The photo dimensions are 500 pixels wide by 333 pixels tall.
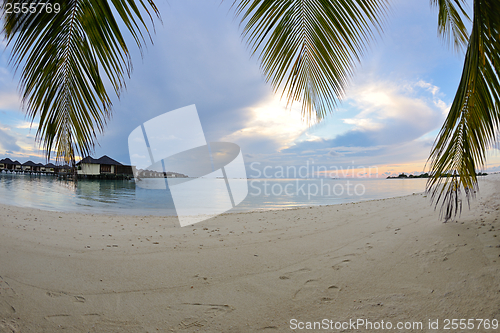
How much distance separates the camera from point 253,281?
9.32 ft

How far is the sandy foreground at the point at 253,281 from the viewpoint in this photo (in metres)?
2.06

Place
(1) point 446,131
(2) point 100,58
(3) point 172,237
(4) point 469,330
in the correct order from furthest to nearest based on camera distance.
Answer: (3) point 172,237
(1) point 446,131
(4) point 469,330
(2) point 100,58

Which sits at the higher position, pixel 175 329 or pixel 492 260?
pixel 492 260

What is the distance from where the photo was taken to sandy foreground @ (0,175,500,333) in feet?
6.77

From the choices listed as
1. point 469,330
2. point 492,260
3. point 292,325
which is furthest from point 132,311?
point 492,260

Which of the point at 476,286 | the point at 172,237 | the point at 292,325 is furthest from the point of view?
the point at 172,237

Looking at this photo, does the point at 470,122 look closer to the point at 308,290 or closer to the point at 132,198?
the point at 308,290

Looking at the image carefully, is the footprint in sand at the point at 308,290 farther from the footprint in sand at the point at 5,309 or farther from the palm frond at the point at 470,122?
the footprint in sand at the point at 5,309

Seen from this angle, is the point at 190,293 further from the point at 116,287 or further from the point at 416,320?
the point at 416,320

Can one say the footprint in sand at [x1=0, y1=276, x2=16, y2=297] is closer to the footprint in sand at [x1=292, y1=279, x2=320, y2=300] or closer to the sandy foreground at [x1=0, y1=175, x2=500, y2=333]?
the sandy foreground at [x1=0, y1=175, x2=500, y2=333]

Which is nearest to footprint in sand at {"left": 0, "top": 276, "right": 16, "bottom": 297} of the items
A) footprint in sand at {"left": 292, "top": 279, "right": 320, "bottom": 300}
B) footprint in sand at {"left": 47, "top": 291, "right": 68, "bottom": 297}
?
footprint in sand at {"left": 47, "top": 291, "right": 68, "bottom": 297}

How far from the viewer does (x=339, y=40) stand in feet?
7.50

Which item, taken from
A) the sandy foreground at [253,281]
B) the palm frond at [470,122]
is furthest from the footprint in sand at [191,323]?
the palm frond at [470,122]

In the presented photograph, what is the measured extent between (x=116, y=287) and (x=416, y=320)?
3.12 meters
